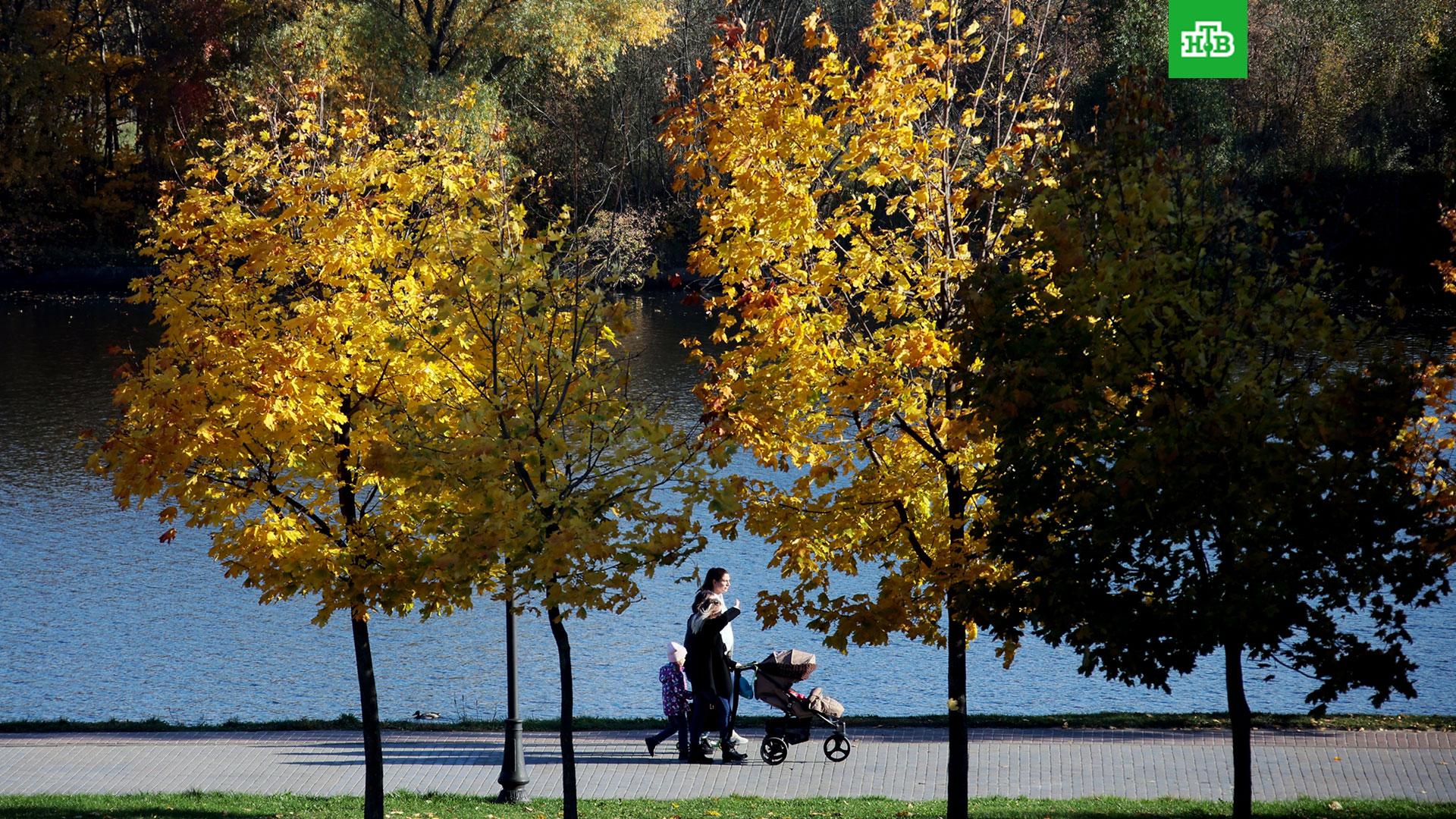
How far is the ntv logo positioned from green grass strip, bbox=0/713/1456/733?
22934mm

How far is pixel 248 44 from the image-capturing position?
4759cm

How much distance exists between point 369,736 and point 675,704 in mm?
2688

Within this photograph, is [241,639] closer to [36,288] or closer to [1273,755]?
[1273,755]

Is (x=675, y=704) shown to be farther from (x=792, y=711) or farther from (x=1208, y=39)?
(x=1208, y=39)

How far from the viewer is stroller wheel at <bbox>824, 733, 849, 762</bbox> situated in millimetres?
11664

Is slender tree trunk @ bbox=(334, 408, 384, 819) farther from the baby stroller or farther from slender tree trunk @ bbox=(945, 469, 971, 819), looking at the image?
slender tree trunk @ bbox=(945, 469, 971, 819)

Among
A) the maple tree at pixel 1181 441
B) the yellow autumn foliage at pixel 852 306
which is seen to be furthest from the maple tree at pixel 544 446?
the maple tree at pixel 1181 441

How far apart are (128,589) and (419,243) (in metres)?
10.8

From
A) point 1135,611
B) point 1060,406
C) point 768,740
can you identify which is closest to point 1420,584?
point 1135,611

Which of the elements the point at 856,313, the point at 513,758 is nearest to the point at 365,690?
the point at 513,758

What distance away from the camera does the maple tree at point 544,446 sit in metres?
7.78

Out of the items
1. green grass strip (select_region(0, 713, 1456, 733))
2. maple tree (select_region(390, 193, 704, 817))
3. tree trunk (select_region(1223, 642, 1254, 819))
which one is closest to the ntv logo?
green grass strip (select_region(0, 713, 1456, 733))

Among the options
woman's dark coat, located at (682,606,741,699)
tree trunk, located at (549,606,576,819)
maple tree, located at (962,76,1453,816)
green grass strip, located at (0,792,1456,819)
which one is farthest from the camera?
woman's dark coat, located at (682,606,741,699)

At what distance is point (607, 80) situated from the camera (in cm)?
4125
